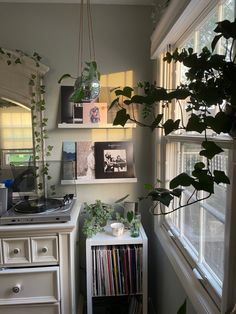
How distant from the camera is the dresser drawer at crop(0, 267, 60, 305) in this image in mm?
1493

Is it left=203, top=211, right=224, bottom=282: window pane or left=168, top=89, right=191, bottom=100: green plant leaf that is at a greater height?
left=168, top=89, right=191, bottom=100: green plant leaf

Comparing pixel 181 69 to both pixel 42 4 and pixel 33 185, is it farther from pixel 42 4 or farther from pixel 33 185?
pixel 33 185

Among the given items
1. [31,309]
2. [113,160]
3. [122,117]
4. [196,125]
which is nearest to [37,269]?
[31,309]

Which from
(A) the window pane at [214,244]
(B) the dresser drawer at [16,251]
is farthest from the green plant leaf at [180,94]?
(B) the dresser drawer at [16,251]

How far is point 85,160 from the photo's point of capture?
1.97 m

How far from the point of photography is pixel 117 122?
2.10 feet

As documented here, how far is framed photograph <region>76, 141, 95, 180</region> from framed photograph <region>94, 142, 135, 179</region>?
0.03 meters

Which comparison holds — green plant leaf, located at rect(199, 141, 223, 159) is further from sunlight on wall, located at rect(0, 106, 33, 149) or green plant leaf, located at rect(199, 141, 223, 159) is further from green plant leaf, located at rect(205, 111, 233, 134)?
sunlight on wall, located at rect(0, 106, 33, 149)

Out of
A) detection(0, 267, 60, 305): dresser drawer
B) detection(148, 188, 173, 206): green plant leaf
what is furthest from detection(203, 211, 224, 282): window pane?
detection(0, 267, 60, 305): dresser drawer

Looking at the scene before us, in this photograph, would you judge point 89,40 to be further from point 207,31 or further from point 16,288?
point 16,288

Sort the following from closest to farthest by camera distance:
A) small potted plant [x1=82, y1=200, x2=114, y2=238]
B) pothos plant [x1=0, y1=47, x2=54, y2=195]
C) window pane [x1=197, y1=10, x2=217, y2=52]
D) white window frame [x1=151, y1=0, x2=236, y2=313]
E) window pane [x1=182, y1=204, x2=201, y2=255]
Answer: white window frame [x1=151, y1=0, x2=236, y2=313] → window pane [x1=197, y1=10, x2=217, y2=52] → window pane [x1=182, y1=204, x2=201, y2=255] → small potted plant [x1=82, y1=200, x2=114, y2=238] → pothos plant [x1=0, y1=47, x2=54, y2=195]

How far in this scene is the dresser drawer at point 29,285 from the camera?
1.49 meters

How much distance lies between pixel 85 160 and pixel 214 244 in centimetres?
115

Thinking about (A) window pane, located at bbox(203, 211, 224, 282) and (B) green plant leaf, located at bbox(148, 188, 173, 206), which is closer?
(B) green plant leaf, located at bbox(148, 188, 173, 206)
